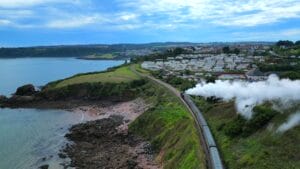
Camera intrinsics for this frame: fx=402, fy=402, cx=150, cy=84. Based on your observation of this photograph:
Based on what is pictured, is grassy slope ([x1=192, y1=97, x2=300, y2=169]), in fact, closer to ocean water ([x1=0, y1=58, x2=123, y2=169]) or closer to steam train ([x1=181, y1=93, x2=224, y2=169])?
steam train ([x1=181, y1=93, x2=224, y2=169])

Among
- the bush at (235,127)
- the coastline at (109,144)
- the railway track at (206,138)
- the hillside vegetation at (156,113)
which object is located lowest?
the coastline at (109,144)

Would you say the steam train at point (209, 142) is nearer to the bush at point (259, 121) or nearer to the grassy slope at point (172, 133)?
the grassy slope at point (172, 133)

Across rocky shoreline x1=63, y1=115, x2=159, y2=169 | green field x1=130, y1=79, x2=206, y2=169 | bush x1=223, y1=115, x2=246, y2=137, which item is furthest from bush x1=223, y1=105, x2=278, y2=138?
rocky shoreline x1=63, y1=115, x2=159, y2=169

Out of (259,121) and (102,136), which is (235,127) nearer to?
(259,121)

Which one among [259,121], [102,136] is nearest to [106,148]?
[102,136]

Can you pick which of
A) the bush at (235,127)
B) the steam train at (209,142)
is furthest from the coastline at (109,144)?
the bush at (235,127)

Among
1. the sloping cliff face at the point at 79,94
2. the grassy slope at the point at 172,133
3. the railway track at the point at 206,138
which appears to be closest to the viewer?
the railway track at the point at 206,138

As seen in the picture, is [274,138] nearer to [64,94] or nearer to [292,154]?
[292,154]
